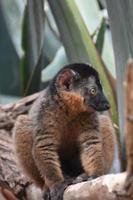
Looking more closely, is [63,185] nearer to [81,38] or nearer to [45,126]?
[45,126]

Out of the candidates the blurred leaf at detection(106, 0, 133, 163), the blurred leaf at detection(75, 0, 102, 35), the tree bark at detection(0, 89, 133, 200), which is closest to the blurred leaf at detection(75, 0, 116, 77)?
the blurred leaf at detection(75, 0, 102, 35)

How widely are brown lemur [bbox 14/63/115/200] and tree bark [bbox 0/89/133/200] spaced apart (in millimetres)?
139

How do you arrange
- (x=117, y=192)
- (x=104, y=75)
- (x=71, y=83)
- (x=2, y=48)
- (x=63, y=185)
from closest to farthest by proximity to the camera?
(x=117, y=192)
(x=63, y=185)
(x=71, y=83)
(x=104, y=75)
(x=2, y=48)

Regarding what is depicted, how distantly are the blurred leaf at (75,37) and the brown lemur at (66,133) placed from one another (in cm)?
37

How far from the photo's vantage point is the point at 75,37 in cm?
282

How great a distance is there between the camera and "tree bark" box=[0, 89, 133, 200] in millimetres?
1537

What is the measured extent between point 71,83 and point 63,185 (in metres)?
0.39

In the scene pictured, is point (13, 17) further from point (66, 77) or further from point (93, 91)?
point (93, 91)

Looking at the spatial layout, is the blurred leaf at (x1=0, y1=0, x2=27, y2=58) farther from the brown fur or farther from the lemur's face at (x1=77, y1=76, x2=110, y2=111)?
the lemur's face at (x1=77, y1=76, x2=110, y2=111)

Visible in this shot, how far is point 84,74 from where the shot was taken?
2.23 meters

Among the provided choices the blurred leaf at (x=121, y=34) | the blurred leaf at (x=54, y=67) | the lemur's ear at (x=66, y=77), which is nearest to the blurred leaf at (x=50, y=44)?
the blurred leaf at (x=54, y=67)

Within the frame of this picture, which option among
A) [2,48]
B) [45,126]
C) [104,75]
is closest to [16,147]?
[45,126]

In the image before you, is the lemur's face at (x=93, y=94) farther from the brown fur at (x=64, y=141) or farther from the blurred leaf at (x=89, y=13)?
the blurred leaf at (x=89, y=13)

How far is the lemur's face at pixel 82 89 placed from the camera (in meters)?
2.17
